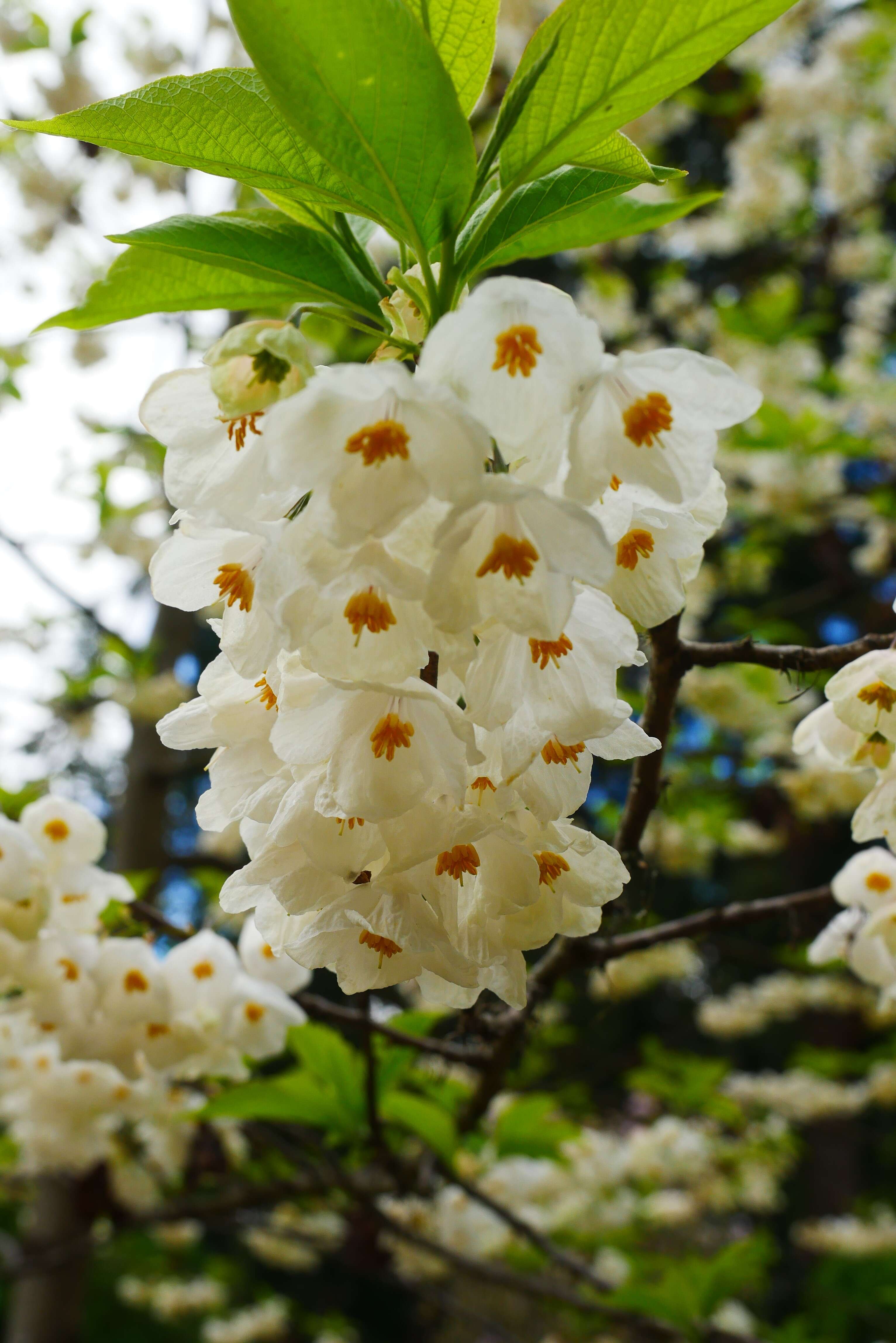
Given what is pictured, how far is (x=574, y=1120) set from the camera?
5.28 m

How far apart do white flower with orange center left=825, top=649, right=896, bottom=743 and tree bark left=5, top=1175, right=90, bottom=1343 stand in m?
4.06

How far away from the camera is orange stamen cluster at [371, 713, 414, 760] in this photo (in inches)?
31.5

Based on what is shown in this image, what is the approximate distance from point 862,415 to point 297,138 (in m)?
6.66

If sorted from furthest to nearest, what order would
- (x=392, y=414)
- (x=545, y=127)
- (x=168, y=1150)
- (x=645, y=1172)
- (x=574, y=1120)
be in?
(x=645, y=1172), (x=574, y=1120), (x=168, y=1150), (x=545, y=127), (x=392, y=414)

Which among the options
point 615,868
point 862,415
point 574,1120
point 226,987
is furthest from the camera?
point 862,415

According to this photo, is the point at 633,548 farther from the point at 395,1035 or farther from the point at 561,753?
the point at 395,1035

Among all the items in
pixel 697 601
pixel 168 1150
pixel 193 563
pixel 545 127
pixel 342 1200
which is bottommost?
pixel 697 601

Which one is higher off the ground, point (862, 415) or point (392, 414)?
point (392, 414)

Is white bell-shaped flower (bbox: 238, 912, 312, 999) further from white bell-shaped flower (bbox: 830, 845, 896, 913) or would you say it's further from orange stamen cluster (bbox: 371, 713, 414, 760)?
orange stamen cluster (bbox: 371, 713, 414, 760)

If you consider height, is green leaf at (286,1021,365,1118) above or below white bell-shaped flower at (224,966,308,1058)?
below

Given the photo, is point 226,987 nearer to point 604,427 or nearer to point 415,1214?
point 604,427

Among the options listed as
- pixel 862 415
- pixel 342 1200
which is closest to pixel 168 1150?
pixel 342 1200

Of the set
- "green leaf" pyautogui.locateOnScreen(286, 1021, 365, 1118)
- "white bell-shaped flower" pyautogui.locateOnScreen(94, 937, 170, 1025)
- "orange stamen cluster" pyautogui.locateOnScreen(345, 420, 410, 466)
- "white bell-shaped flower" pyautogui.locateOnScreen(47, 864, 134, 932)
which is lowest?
"green leaf" pyautogui.locateOnScreen(286, 1021, 365, 1118)

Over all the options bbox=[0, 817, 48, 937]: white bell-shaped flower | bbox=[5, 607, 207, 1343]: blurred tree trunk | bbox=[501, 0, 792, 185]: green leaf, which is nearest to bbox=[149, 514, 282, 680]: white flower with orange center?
bbox=[501, 0, 792, 185]: green leaf
